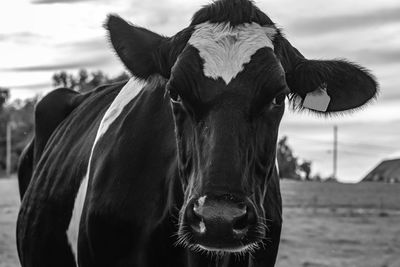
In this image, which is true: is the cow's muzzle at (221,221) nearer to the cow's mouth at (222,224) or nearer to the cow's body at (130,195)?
the cow's mouth at (222,224)

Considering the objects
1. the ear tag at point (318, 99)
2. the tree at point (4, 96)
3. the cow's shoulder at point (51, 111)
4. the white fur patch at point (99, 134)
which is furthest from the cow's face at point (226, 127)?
the tree at point (4, 96)

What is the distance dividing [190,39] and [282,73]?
0.52 metres

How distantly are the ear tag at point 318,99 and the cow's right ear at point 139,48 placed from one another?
29.9 inches

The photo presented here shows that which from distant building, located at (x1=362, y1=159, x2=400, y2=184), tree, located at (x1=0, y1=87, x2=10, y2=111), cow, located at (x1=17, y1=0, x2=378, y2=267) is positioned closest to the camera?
cow, located at (x1=17, y1=0, x2=378, y2=267)

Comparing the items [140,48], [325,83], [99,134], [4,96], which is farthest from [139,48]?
[4,96]

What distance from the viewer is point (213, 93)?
13.5 feet

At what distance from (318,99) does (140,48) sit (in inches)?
39.4

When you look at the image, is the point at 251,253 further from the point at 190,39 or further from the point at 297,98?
the point at 190,39

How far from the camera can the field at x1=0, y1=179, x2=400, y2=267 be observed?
50.7ft

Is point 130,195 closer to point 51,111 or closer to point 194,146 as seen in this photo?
point 194,146

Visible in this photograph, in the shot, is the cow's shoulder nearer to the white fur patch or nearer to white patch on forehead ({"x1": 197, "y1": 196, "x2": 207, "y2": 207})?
the white fur patch

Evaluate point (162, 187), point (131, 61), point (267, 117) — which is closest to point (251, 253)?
point (162, 187)

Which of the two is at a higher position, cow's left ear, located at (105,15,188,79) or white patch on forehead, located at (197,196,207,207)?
cow's left ear, located at (105,15,188,79)

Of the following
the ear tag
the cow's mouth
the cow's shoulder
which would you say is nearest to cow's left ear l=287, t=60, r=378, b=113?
the ear tag
